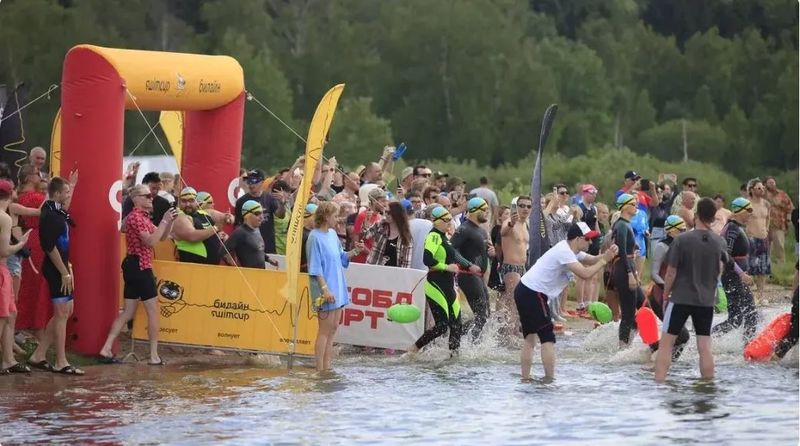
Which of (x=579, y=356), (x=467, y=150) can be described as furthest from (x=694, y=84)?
(x=579, y=356)

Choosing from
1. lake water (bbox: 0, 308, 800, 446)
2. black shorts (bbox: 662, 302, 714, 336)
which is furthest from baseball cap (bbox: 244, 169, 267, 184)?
black shorts (bbox: 662, 302, 714, 336)

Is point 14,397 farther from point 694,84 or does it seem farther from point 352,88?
point 694,84

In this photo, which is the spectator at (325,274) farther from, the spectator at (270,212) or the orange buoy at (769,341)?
the orange buoy at (769,341)

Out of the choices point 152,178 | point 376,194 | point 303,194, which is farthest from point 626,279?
point 152,178

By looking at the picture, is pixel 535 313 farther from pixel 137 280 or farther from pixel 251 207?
pixel 137 280

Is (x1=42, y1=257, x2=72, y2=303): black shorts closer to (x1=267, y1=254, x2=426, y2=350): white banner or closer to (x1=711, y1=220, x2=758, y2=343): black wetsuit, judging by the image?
(x1=267, y1=254, x2=426, y2=350): white banner

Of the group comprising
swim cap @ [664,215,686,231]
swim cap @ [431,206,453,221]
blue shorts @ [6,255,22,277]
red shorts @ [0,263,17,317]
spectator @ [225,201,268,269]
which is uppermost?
swim cap @ [431,206,453,221]

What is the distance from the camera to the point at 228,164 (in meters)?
17.1

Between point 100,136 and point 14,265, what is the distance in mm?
1504

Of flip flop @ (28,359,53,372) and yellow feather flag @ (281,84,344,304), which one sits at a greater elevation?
yellow feather flag @ (281,84,344,304)

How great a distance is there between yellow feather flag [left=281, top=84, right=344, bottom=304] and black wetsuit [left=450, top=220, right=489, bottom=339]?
2159mm

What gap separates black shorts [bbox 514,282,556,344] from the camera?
14.2 meters

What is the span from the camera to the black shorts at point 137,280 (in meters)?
15.2

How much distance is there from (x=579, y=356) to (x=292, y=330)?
316cm
